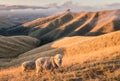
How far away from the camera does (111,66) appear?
22391 millimetres

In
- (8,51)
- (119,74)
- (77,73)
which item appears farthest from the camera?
(8,51)

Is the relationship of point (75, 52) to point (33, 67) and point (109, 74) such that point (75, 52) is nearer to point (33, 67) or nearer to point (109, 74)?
point (33, 67)

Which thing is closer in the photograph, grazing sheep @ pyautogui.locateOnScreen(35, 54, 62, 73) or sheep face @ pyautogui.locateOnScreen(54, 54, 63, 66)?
sheep face @ pyautogui.locateOnScreen(54, 54, 63, 66)

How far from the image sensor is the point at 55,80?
2027cm

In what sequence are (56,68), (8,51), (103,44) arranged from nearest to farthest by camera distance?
1. (56,68)
2. (103,44)
3. (8,51)

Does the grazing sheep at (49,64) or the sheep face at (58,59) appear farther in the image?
the grazing sheep at (49,64)

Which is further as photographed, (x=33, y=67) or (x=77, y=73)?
(x=33, y=67)

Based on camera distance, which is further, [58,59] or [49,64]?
[49,64]

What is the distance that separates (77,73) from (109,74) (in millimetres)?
2689

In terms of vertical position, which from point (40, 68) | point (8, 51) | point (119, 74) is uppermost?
point (8, 51)

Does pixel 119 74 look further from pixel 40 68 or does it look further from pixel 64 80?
pixel 40 68

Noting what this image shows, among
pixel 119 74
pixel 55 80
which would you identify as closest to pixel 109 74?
pixel 119 74

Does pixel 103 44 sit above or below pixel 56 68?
above

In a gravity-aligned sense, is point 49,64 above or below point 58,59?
below
